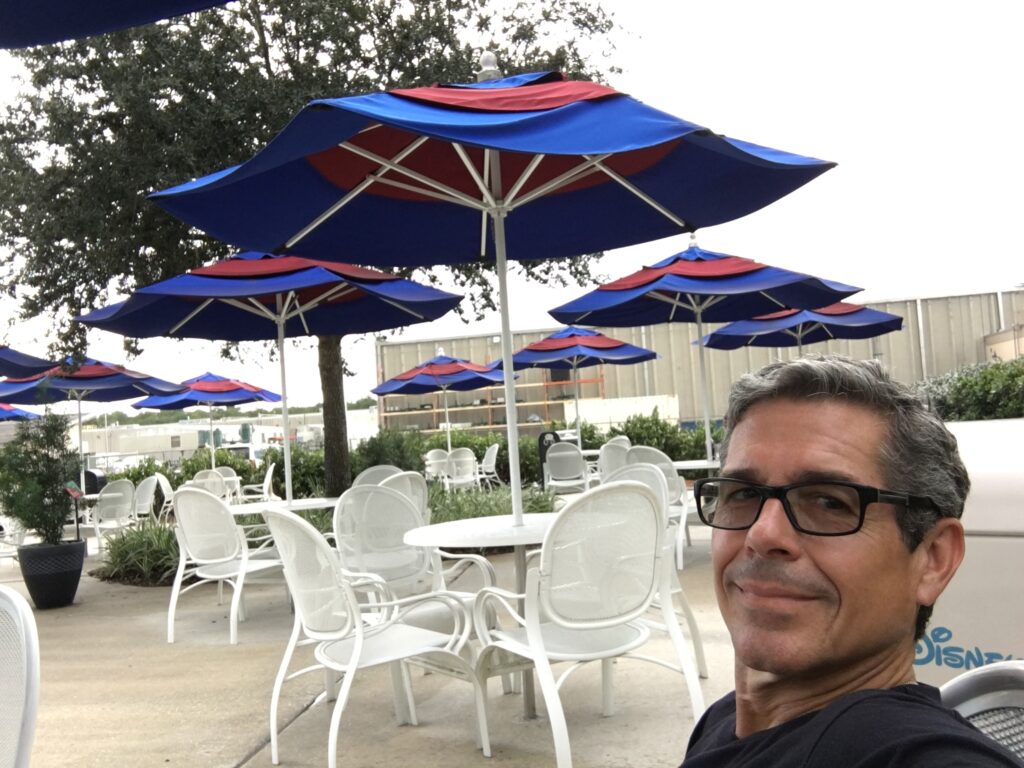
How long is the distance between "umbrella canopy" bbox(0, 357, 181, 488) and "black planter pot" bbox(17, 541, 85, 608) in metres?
2.69

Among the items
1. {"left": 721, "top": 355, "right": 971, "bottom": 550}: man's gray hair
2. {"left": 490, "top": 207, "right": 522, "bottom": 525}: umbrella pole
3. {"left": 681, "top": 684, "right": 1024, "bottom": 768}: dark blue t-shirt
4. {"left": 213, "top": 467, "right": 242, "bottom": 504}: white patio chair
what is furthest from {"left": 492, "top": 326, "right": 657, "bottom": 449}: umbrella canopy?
{"left": 681, "top": 684, "right": 1024, "bottom": 768}: dark blue t-shirt

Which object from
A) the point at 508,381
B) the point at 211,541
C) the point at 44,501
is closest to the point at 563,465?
the point at 44,501

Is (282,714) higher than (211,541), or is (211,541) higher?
(211,541)

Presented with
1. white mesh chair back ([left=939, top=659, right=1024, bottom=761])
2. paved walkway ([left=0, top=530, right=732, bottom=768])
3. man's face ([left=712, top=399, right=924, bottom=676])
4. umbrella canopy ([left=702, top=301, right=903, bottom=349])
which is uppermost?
umbrella canopy ([left=702, top=301, right=903, bottom=349])

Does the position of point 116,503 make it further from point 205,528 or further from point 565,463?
point 565,463

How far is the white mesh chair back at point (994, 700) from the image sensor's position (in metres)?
1.06

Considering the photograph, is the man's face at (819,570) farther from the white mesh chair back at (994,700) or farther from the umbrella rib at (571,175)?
the umbrella rib at (571,175)

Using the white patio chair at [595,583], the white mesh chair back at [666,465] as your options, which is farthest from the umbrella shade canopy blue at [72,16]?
the white mesh chair back at [666,465]

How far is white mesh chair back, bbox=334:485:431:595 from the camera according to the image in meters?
4.45

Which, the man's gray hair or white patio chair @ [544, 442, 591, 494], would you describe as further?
white patio chair @ [544, 442, 591, 494]

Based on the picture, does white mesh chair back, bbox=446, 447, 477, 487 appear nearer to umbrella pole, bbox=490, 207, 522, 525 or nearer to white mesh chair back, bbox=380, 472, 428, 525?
white mesh chair back, bbox=380, 472, 428, 525

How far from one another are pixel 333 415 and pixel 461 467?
3565mm

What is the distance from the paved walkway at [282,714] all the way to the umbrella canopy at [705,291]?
2603mm

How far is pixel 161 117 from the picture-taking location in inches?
365
